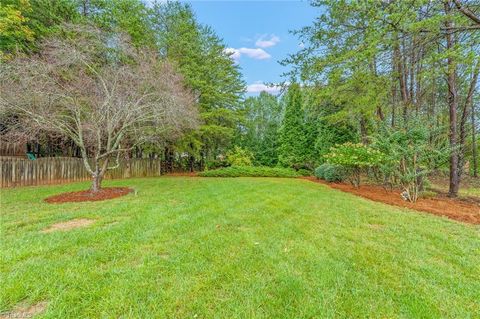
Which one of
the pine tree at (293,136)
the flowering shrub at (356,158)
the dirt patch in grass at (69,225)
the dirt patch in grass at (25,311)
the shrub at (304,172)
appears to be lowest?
the dirt patch in grass at (25,311)

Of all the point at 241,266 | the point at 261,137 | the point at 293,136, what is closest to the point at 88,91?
the point at 241,266

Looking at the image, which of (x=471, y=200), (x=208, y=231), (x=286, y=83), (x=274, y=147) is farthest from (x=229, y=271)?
(x=274, y=147)

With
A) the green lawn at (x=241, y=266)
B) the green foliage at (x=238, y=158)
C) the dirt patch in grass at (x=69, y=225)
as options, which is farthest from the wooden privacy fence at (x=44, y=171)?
the dirt patch in grass at (x=69, y=225)

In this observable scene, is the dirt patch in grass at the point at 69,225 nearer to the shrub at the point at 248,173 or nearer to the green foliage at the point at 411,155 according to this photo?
the green foliage at the point at 411,155

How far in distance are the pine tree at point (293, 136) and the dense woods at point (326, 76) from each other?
7 centimetres

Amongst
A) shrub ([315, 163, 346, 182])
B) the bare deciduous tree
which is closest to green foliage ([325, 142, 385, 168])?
shrub ([315, 163, 346, 182])

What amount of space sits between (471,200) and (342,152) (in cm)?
379

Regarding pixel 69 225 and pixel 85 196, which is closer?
pixel 69 225

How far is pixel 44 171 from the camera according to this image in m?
9.32

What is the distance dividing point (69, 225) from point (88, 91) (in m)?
5.15

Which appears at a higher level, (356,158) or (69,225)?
(356,158)

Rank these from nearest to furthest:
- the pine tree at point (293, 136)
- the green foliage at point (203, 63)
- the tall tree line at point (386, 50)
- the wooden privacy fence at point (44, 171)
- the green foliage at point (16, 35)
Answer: the tall tree line at point (386, 50) < the green foliage at point (16, 35) < the wooden privacy fence at point (44, 171) < the green foliage at point (203, 63) < the pine tree at point (293, 136)

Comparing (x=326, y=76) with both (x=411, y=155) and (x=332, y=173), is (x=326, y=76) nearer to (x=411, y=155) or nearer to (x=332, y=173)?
(x=411, y=155)

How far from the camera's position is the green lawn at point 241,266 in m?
1.87
